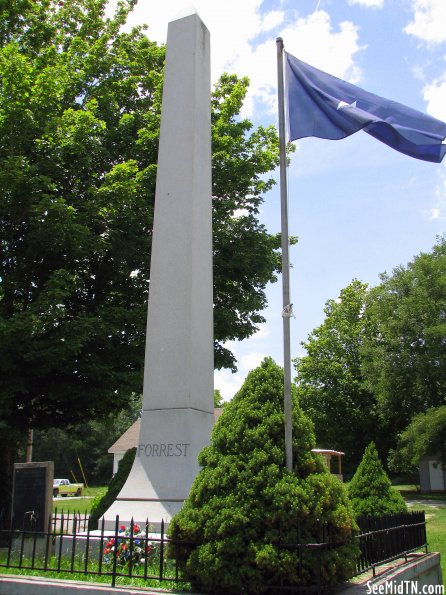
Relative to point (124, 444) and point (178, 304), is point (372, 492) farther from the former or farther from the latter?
point (124, 444)

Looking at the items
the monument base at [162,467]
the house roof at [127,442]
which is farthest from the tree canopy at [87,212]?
the house roof at [127,442]

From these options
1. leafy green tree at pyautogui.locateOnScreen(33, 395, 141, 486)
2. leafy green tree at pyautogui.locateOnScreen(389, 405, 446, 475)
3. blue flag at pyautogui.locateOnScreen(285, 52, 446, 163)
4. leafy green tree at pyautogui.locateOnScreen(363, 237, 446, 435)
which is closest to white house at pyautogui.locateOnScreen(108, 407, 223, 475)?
leafy green tree at pyautogui.locateOnScreen(363, 237, 446, 435)

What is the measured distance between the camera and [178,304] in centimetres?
846

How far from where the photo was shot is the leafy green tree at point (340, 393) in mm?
43844

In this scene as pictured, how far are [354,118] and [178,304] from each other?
363 centimetres

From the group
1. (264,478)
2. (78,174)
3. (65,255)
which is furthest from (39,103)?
(264,478)

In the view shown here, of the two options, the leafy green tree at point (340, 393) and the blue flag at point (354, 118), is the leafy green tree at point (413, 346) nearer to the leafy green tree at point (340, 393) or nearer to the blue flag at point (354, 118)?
the leafy green tree at point (340, 393)

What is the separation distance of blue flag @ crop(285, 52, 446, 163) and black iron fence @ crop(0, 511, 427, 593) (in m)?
4.00

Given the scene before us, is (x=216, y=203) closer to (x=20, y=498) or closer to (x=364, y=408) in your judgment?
(x=20, y=498)

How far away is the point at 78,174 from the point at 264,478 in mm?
11065

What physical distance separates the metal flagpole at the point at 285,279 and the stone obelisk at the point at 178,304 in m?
2.69

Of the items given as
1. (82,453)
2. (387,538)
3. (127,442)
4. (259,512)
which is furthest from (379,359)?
(82,453)

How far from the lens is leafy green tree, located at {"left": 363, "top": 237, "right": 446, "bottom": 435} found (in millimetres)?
35969

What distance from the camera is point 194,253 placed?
8.67 meters
